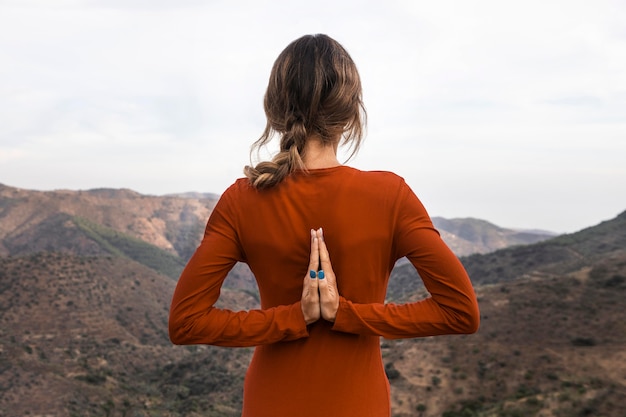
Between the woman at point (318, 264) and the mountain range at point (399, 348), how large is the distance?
19421mm

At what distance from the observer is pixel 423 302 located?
6.79ft

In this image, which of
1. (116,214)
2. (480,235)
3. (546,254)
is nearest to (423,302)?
(546,254)

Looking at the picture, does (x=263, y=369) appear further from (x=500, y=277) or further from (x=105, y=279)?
(x=105, y=279)

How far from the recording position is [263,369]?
2.18 meters

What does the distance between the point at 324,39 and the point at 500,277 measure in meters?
59.0

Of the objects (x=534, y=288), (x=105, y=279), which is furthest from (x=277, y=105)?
(x=105, y=279)

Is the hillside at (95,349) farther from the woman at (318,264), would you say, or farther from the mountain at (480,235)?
the mountain at (480,235)

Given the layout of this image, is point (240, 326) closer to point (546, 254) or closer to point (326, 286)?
point (326, 286)

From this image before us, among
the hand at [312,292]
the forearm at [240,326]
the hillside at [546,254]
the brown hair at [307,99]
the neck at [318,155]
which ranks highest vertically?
the hillside at [546,254]

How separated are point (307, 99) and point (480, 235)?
159 metres

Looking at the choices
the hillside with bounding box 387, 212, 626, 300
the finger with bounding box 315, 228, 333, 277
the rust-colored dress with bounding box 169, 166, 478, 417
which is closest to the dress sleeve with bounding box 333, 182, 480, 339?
the rust-colored dress with bounding box 169, 166, 478, 417

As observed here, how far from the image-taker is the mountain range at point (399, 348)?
2342cm

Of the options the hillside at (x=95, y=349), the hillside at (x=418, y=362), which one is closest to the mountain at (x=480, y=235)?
the hillside at (x=95, y=349)

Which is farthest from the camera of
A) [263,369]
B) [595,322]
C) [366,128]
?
[595,322]
